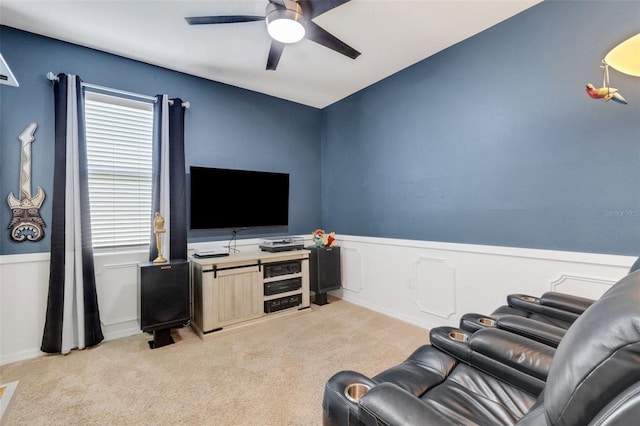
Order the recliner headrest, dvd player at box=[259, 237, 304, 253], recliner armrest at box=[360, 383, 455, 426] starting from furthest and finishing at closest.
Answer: dvd player at box=[259, 237, 304, 253] < recliner armrest at box=[360, 383, 455, 426] < the recliner headrest

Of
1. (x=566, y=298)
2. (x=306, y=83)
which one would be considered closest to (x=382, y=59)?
(x=306, y=83)

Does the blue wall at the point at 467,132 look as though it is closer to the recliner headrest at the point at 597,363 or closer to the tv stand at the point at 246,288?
the tv stand at the point at 246,288

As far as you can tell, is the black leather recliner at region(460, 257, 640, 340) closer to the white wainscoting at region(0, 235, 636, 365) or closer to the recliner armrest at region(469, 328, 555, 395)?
the recliner armrest at region(469, 328, 555, 395)

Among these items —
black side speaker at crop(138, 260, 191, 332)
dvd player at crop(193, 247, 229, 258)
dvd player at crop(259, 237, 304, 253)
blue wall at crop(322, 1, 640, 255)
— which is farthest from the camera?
dvd player at crop(259, 237, 304, 253)

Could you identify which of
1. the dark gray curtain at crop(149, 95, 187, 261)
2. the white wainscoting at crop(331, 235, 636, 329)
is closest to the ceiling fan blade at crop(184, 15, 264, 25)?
the dark gray curtain at crop(149, 95, 187, 261)

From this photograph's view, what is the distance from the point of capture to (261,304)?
120 inches

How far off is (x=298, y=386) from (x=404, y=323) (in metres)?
1.50

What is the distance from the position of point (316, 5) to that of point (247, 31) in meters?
0.89

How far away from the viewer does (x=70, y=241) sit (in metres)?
2.46

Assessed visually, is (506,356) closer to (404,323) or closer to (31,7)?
(404,323)

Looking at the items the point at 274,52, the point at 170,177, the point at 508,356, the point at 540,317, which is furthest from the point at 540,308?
the point at 170,177

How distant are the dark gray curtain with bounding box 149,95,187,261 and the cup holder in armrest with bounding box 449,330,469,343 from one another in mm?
2632

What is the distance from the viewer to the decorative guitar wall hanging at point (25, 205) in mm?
2344

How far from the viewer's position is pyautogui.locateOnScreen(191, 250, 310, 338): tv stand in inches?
108
